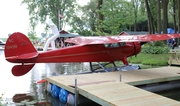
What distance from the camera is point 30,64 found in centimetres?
869

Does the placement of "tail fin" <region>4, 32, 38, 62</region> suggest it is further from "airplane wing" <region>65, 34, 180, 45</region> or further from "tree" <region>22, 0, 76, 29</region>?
"tree" <region>22, 0, 76, 29</region>

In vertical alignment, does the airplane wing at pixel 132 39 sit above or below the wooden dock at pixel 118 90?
above

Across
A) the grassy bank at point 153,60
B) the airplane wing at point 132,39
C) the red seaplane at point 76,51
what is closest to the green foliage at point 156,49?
the grassy bank at point 153,60

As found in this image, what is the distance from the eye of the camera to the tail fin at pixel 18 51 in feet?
27.0

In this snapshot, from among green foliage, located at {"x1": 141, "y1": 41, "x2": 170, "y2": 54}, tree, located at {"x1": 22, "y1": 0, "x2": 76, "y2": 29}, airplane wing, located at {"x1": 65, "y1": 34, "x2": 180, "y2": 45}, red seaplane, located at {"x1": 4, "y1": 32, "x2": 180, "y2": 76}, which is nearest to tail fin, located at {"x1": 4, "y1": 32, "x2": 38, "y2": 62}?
red seaplane, located at {"x1": 4, "y1": 32, "x2": 180, "y2": 76}

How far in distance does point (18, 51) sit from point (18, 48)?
107 mm

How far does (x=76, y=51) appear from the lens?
30.3 ft

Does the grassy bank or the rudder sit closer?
the rudder

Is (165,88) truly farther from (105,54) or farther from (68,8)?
(68,8)

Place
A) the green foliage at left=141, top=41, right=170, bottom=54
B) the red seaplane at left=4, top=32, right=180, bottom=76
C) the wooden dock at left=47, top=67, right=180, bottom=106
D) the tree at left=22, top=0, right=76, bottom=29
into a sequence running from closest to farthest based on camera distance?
the wooden dock at left=47, top=67, right=180, bottom=106 < the red seaplane at left=4, top=32, right=180, bottom=76 < the green foliage at left=141, top=41, right=170, bottom=54 < the tree at left=22, top=0, right=76, bottom=29

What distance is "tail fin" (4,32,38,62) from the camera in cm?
823

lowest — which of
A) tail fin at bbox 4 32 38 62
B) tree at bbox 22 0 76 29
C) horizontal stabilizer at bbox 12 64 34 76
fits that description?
horizontal stabilizer at bbox 12 64 34 76

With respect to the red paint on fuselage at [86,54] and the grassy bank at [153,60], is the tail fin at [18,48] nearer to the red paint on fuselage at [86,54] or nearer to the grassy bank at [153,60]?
the red paint on fuselage at [86,54]

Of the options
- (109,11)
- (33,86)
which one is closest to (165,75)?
(33,86)
